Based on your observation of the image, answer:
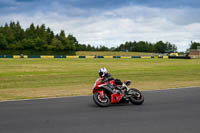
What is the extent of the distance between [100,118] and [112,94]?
2140 millimetres

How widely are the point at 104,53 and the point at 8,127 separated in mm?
111353

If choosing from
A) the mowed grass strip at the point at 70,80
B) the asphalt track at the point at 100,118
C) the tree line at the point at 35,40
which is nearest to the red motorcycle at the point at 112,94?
the asphalt track at the point at 100,118

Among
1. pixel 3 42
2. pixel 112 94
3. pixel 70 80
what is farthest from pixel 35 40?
pixel 112 94

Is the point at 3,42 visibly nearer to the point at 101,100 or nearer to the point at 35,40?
the point at 35,40

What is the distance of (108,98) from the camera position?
10.1 m

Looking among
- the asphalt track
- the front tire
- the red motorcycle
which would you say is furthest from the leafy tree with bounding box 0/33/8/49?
the front tire

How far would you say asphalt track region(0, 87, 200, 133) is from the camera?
270 inches

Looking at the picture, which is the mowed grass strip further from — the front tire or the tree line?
the tree line

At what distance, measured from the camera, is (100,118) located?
→ 8.09 m

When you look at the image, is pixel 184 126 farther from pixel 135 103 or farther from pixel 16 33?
pixel 16 33

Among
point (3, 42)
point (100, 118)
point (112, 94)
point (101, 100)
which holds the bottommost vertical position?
point (100, 118)

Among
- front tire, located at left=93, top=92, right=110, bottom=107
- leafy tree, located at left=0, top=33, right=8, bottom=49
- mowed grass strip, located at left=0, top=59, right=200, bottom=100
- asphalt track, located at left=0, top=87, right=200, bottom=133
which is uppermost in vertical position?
A: leafy tree, located at left=0, top=33, right=8, bottom=49

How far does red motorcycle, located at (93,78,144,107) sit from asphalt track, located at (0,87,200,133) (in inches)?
8.7

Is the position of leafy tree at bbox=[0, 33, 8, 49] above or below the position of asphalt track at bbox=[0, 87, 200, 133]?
above
